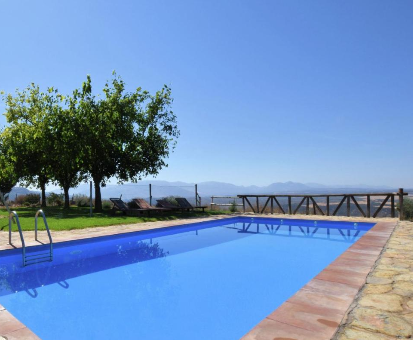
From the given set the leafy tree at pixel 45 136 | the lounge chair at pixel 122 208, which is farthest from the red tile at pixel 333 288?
the leafy tree at pixel 45 136

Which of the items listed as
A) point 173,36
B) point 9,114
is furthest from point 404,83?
point 9,114

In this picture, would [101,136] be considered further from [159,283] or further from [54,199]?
[54,199]

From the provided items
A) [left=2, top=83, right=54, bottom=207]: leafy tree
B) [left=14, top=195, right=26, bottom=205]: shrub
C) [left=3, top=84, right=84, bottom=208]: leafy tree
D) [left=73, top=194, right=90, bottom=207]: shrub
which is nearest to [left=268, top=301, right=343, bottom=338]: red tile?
[left=3, top=84, right=84, bottom=208]: leafy tree

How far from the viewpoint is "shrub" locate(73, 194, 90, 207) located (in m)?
23.5

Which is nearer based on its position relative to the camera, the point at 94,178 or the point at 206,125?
the point at 94,178

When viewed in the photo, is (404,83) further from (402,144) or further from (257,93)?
(402,144)

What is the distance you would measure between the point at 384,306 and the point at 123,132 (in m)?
15.4

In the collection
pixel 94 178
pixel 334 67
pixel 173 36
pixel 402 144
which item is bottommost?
pixel 94 178

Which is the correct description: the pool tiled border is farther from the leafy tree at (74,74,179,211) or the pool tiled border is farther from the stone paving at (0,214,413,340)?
the leafy tree at (74,74,179,211)

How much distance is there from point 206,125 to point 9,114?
663 inches

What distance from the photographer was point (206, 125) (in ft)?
94.6

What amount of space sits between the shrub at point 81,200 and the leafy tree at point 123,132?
256 inches

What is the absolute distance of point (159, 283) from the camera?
18.1ft

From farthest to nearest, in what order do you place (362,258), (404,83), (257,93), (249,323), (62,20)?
1. (257,93)
2. (404,83)
3. (62,20)
4. (362,258)
5. (249,323)
